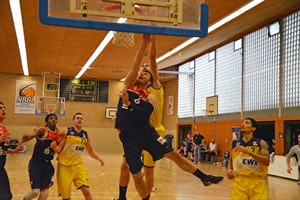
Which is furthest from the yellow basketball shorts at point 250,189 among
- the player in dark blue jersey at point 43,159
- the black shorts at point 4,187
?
the black shorts at point 4,187

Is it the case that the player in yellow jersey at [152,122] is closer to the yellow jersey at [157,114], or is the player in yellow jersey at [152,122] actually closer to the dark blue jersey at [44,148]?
the yellow jersey at [157,114]

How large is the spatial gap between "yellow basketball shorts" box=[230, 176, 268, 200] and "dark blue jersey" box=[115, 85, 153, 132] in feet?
5.44

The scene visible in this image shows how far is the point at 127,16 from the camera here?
4.57m

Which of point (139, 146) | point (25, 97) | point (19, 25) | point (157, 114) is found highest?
point (19, 25)

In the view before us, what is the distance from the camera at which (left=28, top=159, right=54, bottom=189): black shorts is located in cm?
639

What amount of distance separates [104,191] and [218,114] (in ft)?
40.7

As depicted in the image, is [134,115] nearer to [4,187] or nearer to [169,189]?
[4,187]

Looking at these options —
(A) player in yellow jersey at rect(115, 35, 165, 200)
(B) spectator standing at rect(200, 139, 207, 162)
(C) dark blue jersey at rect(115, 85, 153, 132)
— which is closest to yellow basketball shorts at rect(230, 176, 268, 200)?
(A) player in yellow jersey at rect(115, 35, 165, 200)

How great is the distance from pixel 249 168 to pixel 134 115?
1917 millimetres

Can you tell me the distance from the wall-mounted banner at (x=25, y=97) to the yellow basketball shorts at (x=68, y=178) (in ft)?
76.0

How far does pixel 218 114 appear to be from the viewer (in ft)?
70.6

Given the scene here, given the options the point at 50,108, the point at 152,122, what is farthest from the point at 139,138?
the point at 50,108

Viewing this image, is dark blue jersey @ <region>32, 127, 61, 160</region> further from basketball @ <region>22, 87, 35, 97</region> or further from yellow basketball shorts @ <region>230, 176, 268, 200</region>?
basketball @ <region>22, 87, 35, 97</region>

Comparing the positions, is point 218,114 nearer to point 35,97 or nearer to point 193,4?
point 35,97
